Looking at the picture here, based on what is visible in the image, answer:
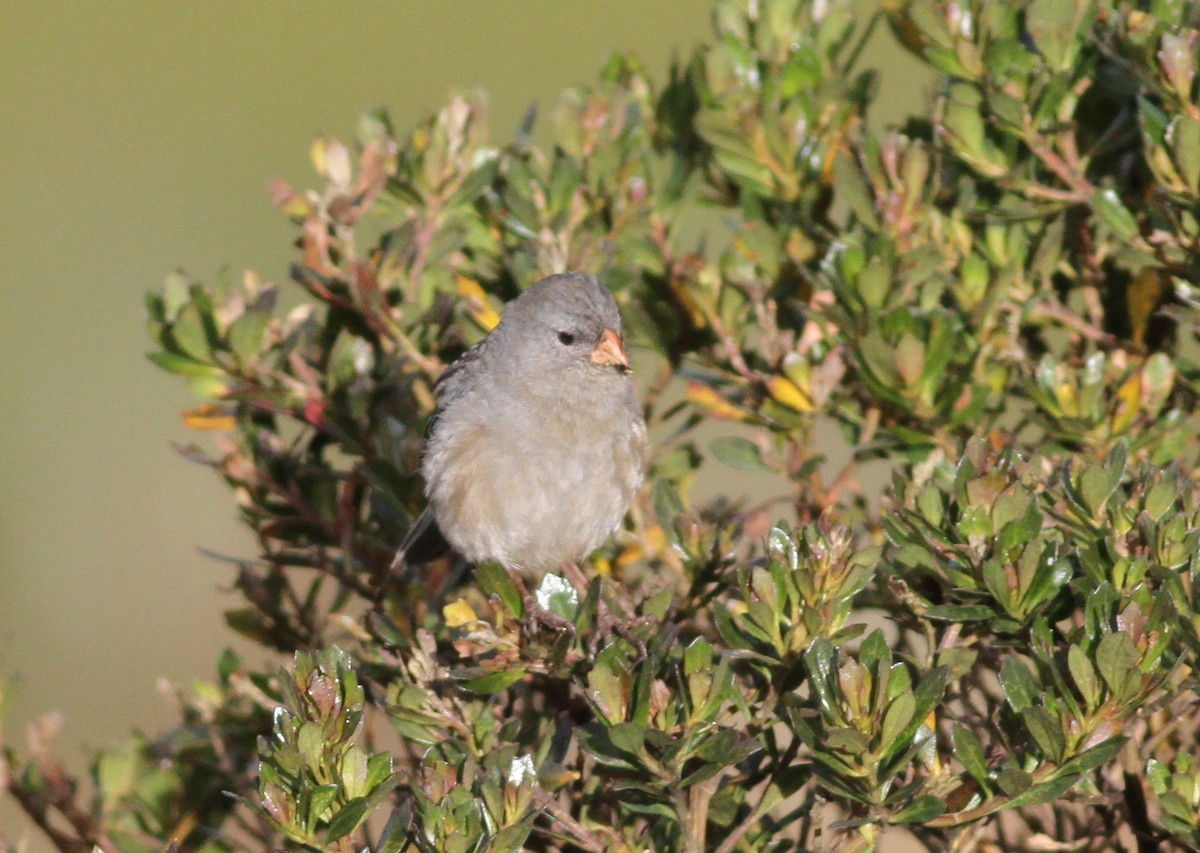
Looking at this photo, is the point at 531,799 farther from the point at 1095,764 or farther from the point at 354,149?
the point at 354,149

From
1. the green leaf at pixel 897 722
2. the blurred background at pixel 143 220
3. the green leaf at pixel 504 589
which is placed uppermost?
the green leaf at pixel 897 722

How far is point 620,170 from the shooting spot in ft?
14.1

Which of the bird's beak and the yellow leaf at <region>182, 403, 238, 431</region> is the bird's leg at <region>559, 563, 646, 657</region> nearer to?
the bird's beak

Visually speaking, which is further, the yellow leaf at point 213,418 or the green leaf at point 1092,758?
the yellow leaf at point 213,418

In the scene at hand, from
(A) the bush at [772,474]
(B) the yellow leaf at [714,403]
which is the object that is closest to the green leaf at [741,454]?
(A) the bush at [772,474]

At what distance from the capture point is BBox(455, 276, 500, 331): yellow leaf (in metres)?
A: 4.30

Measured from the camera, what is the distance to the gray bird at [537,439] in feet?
14.2

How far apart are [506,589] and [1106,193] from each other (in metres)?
1.75

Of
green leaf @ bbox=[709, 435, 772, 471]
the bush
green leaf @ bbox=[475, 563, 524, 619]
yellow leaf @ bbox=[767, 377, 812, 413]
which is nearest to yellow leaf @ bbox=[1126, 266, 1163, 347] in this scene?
the bush

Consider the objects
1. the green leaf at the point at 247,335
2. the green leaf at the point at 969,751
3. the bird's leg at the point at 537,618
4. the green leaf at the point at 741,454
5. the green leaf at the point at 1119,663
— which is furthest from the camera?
the green leaf at the point at 247,335

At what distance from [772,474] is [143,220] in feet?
35.5

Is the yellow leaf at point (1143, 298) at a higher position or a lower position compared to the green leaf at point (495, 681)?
higher

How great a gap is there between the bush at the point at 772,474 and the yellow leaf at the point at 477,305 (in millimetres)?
14

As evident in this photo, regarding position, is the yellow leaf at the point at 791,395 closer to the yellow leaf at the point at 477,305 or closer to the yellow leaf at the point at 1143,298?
the yellow leaf at the point at 1143,298
